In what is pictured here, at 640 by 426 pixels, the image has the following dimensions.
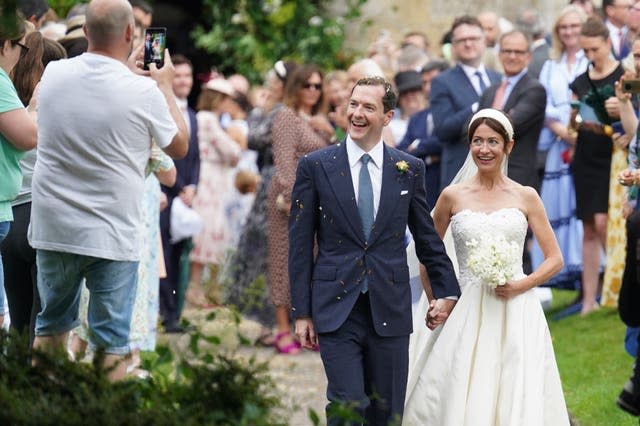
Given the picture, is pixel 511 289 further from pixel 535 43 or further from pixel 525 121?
pixel 535 43

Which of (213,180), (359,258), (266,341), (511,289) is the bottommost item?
(266,341)

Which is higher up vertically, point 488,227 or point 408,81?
point 408,81

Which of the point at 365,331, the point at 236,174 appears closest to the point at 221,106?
the point at 236,174

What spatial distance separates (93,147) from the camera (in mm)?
6430

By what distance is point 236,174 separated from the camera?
14883mm

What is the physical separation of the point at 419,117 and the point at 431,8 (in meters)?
7.46

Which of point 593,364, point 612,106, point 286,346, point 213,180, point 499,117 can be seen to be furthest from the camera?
point 213,180

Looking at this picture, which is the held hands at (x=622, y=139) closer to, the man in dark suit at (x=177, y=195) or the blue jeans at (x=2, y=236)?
the man in dark suit at (x=177, y=195)

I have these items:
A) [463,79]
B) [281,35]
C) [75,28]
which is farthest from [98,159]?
[281,35]

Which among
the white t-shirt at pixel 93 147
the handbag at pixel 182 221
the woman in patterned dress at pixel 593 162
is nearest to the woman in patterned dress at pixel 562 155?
the woman in patterned dress at pixel 593 162

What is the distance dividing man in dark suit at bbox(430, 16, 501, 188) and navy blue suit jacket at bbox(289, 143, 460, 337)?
4.46 meters

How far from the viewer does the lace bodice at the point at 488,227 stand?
741 cm

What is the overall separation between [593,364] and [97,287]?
4766mm

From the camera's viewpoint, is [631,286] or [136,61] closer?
[136,61]
